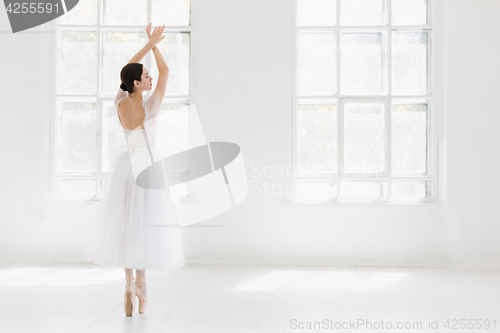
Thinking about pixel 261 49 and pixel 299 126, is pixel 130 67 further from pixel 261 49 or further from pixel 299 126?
pixel 299 126

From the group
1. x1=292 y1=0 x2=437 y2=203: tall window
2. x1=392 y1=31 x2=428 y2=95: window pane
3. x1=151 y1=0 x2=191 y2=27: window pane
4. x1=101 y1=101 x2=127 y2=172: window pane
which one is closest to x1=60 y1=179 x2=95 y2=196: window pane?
x1=101 y1=101 x2=127 y2=172: window pane

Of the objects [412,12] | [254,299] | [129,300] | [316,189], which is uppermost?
[412,12]

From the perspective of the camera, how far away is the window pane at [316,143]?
14.8 feet

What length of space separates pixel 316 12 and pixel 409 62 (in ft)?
3.77

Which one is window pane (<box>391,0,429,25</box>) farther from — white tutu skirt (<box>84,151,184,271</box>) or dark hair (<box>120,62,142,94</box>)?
white tutu skirt (<box>84,151,184,271</box>)

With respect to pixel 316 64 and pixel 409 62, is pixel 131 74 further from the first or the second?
pixel 409 62

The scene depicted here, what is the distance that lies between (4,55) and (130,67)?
261 centimetres

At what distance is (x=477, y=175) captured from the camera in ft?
14.0

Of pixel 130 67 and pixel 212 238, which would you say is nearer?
pixel 130 67

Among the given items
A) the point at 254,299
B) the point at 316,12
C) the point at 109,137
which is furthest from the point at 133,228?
the point at 316,12

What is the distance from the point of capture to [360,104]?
4504 millimetres

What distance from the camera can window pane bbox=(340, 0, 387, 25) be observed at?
4.48 metres

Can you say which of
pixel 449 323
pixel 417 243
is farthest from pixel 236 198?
pixel 449 323

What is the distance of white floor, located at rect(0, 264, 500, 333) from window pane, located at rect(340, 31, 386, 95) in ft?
6.34
